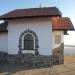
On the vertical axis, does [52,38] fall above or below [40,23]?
below

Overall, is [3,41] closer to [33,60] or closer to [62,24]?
[33,60]

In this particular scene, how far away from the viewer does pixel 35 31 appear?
17.2 metres

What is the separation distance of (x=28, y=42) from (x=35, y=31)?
1.12 m

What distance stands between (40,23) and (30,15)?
1.05 metres

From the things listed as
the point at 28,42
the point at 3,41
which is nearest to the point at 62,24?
the point at 28,42

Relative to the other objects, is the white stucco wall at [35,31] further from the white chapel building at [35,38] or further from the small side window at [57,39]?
the small side window at [57,39]

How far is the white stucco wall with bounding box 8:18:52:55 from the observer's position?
667 inches

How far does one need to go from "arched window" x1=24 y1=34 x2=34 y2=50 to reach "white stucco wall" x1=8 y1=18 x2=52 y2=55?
0.62 metres

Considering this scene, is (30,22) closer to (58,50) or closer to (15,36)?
(15,36)

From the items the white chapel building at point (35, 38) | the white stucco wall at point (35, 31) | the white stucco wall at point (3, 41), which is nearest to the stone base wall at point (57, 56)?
the white chapel building at point (35, 38)

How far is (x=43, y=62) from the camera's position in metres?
16.9

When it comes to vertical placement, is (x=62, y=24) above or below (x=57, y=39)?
above

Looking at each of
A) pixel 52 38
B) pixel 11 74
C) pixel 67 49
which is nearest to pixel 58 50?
pixel 52 38

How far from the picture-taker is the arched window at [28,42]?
17.4m
